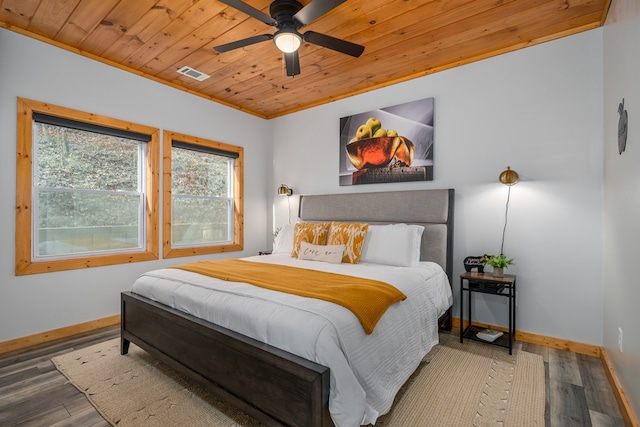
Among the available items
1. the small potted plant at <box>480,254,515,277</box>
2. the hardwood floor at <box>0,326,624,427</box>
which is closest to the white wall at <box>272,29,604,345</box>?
the small potted plant at <box>480,254,515,277</box>

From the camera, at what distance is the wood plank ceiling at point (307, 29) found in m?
2.47

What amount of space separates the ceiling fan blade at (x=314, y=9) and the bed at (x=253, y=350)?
5.94 ft

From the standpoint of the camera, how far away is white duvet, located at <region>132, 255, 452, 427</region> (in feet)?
4.81

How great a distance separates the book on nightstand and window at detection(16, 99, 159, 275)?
3595 millimetres

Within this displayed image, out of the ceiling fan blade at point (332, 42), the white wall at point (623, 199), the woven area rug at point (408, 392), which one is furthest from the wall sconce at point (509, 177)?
the ceiling fan blade at point (332, 42)

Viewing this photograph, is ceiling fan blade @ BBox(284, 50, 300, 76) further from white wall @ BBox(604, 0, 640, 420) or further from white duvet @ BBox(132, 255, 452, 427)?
white wall @ BBox(604, 0, 640, 420)

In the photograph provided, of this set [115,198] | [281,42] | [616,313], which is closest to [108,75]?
[115,198]

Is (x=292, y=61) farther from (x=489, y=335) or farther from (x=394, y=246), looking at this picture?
(x=489, y=335)

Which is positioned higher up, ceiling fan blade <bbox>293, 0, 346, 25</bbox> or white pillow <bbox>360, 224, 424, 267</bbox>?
ceiling fan blade <bbox>293, 0, 346, 25</bbox>

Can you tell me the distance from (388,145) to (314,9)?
2067 mm

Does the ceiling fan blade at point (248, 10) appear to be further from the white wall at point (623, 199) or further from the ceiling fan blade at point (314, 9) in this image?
the white wall at point (623, 199)

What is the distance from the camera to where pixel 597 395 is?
2080 millimetres

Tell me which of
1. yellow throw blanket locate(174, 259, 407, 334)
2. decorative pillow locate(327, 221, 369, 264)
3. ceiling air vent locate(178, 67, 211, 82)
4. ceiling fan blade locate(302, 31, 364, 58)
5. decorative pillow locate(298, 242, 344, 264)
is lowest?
yellow throw blanket locate(174, 259, 407, 334)

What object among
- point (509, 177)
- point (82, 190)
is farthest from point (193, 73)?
point (509, 177)
